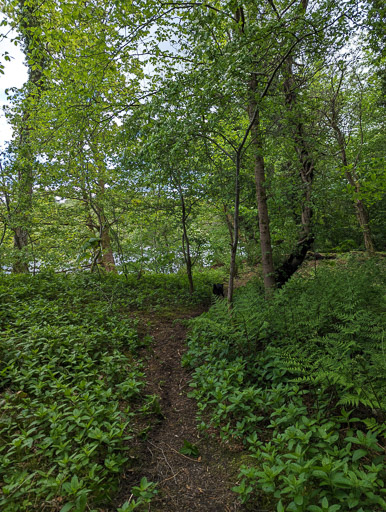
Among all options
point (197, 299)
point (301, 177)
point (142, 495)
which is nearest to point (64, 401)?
point (142, 495)

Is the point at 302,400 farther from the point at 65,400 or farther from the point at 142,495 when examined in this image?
the point at 65,400

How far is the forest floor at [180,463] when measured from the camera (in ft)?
7.49

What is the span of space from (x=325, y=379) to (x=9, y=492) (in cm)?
274

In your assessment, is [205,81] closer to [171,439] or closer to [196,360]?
[196,360]

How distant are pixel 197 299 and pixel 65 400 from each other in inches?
191

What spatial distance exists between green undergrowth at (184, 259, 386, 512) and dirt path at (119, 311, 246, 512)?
17cm

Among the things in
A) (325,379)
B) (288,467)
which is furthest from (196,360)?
(288,467)

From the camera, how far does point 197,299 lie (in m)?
7.64

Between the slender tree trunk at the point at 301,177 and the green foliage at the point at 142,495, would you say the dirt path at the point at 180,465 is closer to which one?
the green foliage at the point at 142,495

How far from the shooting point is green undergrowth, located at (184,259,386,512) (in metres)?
1.92

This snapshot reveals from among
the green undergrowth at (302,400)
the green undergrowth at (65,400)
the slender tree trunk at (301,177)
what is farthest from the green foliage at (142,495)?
the slender tree trunk at (301,177)

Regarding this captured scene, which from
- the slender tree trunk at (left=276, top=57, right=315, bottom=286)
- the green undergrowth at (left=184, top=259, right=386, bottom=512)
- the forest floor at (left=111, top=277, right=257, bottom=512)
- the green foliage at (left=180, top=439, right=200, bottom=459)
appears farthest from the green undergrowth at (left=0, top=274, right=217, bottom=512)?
the slender tree trunk at (left=276, top=57, right=315, bottom=286)

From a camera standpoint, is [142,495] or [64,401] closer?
[142,495]

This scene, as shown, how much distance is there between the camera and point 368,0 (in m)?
4.42
